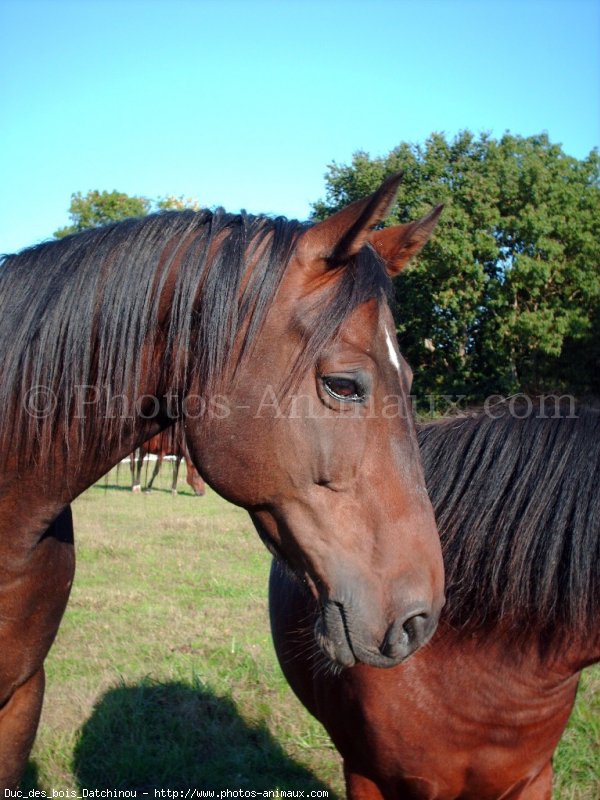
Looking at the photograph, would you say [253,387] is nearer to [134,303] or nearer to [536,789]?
[134,303]

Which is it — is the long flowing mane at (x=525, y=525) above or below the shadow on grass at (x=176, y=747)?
above

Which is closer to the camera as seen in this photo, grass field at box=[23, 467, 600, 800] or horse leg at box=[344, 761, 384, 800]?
horse leg at box=[344, 761, 384, 800]

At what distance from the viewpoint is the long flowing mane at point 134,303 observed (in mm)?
1804

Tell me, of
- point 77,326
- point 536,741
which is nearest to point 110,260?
point 77,326

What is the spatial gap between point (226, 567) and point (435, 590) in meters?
7.25

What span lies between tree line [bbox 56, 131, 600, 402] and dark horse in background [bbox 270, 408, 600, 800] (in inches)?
818

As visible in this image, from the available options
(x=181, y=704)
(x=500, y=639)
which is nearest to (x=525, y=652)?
(x=500, y=639)

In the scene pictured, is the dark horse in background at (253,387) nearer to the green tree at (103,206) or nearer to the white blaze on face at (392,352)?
the white blaze on face at (392,352)

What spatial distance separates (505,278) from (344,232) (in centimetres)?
2433

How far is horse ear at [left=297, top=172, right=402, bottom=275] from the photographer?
5.43ft

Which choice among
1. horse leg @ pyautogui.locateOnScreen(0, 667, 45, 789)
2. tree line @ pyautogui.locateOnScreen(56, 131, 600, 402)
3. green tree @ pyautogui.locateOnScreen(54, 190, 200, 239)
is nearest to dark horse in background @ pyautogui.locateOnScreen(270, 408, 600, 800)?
horse leg @ pyautogui.locateOnScreen(0, 667, 45, 789)

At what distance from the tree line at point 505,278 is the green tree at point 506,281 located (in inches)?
1.6

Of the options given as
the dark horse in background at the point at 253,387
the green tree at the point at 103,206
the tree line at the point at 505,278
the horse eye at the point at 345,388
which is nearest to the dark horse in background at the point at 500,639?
the dark horse in background at the point at 253,387

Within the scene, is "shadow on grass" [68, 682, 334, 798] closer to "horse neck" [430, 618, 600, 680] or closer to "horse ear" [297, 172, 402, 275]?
"horse neck" [430, 618, 600, 680]
